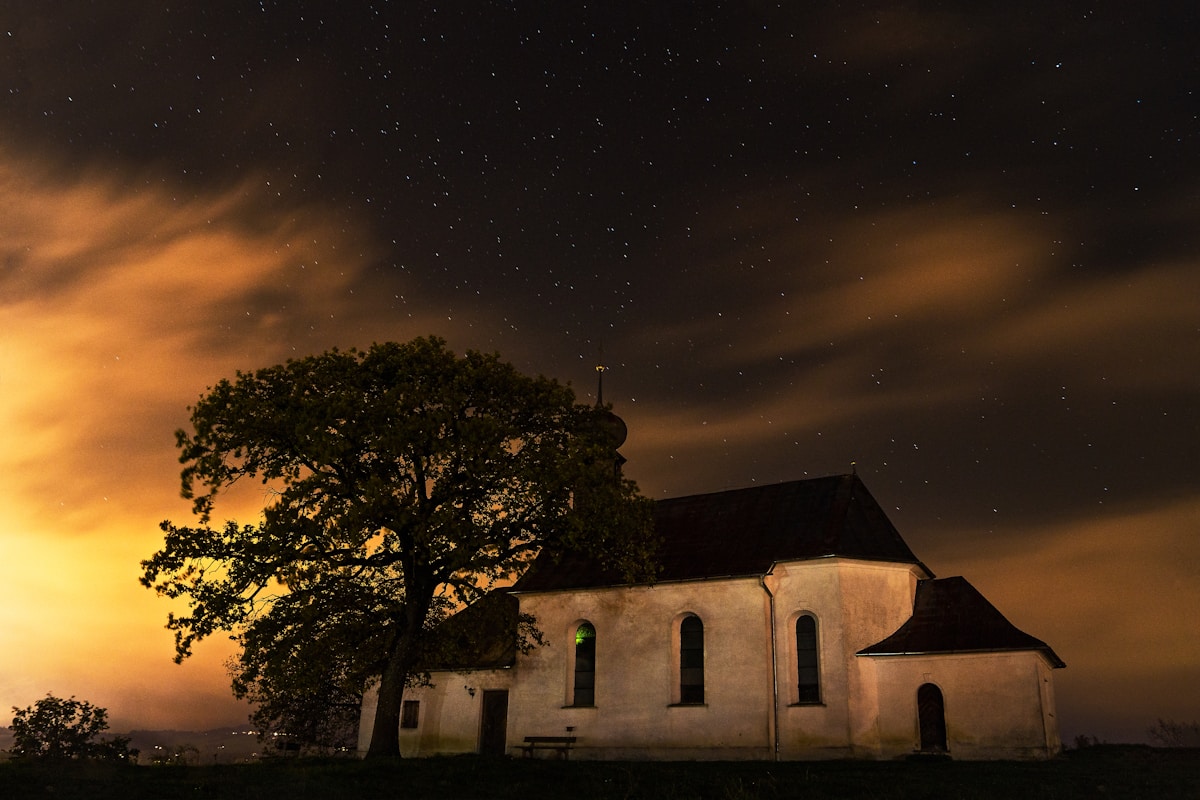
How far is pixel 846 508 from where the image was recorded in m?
35.2

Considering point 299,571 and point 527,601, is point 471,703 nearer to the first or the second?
point 527,601

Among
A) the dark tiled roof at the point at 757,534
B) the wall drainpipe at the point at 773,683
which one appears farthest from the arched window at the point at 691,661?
the wall drainpipe at the point at 773,683

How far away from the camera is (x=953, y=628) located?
104ft

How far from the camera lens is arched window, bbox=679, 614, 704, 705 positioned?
34344 millimetres

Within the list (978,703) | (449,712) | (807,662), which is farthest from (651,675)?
(978,703)

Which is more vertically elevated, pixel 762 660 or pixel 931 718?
pixel 762 660

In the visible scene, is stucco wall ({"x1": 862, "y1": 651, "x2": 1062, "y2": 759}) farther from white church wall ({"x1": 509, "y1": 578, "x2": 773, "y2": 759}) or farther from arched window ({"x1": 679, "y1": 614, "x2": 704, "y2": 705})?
arched window ({"x1": 679, "y1": 614, "x2": 704, "y2": 705})

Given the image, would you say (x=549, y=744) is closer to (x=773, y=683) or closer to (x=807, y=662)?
(x=773, y=683)

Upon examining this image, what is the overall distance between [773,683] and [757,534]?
571cm

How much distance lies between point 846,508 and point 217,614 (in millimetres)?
21572

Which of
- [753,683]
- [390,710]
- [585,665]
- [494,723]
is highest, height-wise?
[585,665]

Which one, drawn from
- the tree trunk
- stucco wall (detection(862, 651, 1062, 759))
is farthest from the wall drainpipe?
the tree trunk

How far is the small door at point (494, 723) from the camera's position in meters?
37.4

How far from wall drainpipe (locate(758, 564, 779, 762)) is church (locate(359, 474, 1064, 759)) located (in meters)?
0.05
